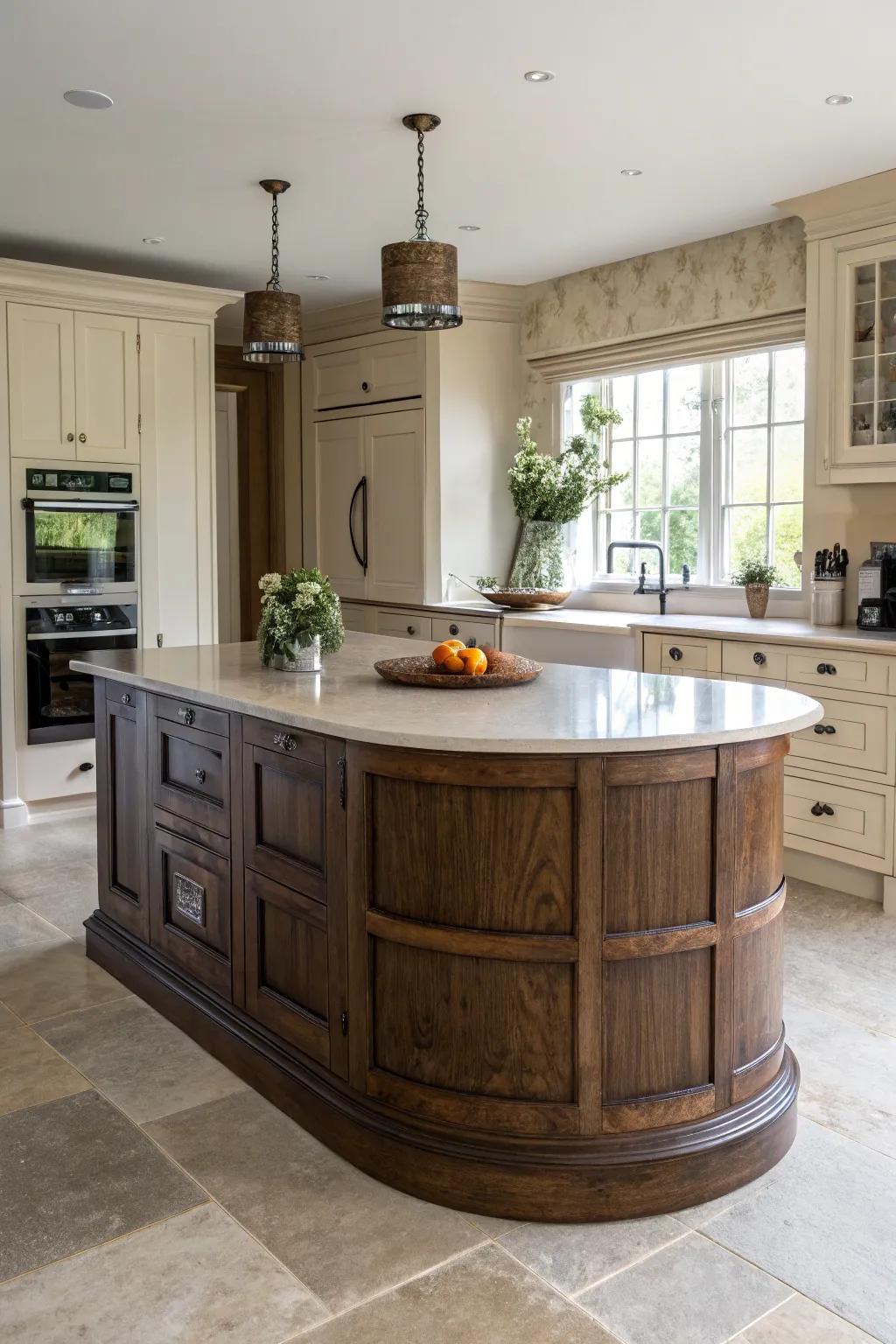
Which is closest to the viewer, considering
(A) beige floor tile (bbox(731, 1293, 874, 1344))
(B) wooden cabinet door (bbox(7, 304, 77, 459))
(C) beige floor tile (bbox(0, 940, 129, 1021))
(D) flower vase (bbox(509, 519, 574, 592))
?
(A) beige floor tile (bbox(731, 1293, 874, 1344))

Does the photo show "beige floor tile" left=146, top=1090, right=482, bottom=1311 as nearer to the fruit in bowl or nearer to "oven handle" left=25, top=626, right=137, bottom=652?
the fruit in bowl

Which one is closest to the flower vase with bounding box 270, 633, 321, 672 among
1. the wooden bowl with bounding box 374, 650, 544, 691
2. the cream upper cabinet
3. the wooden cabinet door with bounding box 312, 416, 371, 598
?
the wooden bowl with bounding box 374, 650, 544, 691

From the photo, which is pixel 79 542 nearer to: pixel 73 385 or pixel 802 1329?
pixel 73 385

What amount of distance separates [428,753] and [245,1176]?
38.1 inches

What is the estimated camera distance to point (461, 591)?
598 centimetres

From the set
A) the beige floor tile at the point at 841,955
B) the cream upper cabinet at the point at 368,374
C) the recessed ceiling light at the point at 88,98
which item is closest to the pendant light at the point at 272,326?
the recessed ceiling light at the point at 88,98

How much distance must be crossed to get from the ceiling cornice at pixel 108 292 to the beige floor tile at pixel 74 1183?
370 centimetres

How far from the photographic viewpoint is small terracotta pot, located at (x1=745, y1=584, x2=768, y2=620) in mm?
4758

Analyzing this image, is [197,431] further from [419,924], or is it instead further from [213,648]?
[419,924]

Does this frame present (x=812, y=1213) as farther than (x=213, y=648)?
No

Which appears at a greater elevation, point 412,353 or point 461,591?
point 412,353

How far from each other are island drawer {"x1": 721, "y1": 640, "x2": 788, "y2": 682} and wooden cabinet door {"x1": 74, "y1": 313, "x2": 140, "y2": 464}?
299 cm

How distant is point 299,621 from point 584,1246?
1.69 meters

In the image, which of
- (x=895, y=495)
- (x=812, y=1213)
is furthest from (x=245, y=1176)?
(x=895, y=495)
